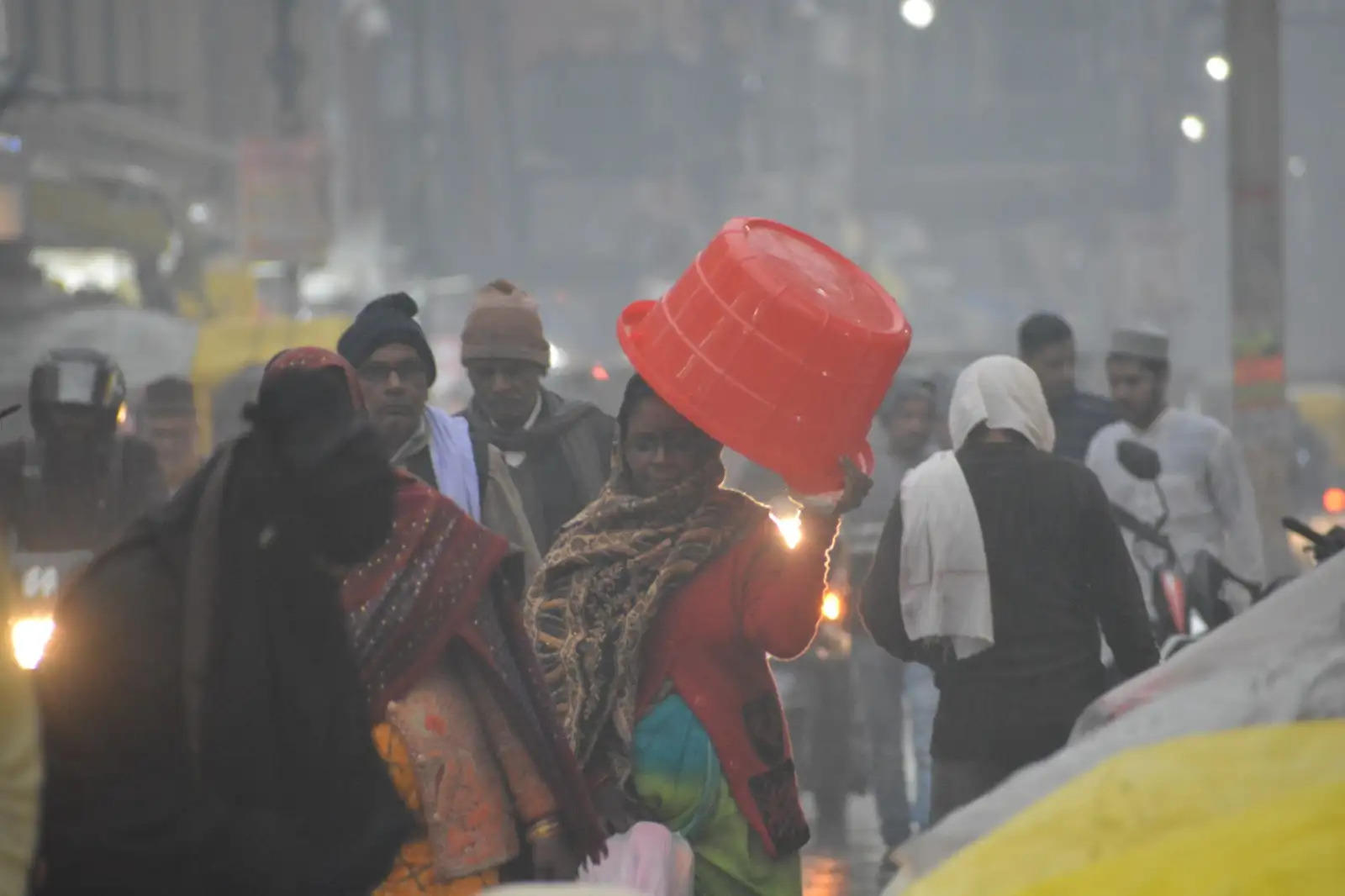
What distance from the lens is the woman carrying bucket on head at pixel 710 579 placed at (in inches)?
209

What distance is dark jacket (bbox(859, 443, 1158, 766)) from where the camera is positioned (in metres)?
6.43

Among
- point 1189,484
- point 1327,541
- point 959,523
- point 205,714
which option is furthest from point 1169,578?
point 205,714

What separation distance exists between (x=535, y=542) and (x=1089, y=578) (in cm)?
160

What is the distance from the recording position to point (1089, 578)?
6.46 metres

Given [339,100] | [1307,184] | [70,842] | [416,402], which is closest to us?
[70,842]

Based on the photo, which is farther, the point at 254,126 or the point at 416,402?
the point at 254,126

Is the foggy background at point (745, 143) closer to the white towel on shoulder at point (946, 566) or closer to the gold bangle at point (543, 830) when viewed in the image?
the white towel on shoulder at point (946, 566)

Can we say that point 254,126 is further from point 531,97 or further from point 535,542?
point 535,542

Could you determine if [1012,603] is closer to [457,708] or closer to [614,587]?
[614,587]

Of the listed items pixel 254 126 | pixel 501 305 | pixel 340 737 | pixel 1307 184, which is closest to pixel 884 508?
pixel 501 305

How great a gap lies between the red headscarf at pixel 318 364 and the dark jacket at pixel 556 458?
2.30 metres

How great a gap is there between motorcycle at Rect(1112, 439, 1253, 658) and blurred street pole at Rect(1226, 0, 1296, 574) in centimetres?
520

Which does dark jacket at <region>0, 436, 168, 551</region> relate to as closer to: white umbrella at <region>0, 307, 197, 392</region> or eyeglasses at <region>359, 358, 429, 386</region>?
eyeglasses at <region>359, 358, 429, 386</region>

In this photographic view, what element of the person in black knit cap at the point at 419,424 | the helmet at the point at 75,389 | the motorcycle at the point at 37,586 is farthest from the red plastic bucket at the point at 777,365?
the helmet at the point at 75,389
